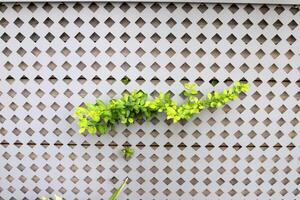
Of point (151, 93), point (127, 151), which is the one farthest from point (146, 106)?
point (127, 151)

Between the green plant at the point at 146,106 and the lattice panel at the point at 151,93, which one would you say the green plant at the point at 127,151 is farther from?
the green plant at the point at 146,106

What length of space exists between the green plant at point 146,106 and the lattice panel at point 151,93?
74 millimetres

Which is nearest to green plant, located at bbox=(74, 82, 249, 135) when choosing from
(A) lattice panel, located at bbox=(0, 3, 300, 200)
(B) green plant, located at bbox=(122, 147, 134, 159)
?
(A) lattice panel, located at bbox=(0, 3, 300, 200)

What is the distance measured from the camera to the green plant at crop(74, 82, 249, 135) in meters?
2.09

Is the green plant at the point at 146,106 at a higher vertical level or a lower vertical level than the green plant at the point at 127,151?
higher

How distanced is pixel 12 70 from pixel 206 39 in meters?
1.31

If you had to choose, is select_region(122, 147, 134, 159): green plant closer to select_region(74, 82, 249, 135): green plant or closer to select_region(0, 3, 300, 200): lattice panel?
select_region(0, 3, 300, 200): lattice panel

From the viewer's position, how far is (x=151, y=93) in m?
2.19

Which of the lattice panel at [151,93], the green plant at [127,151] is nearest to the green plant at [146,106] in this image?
the lattice panel at [151,93]

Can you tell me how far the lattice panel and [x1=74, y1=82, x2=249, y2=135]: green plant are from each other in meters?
0.07

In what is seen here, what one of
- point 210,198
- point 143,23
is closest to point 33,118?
point 143,23

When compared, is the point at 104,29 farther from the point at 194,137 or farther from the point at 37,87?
the point at 194,137

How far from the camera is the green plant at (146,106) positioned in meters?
2.09

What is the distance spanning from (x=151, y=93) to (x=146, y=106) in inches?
4.5
